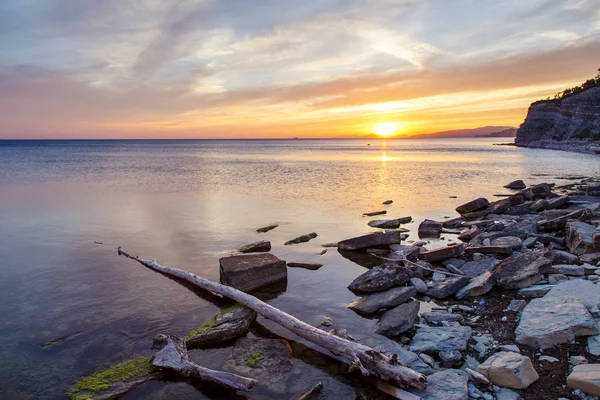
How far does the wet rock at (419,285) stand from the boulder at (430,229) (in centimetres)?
608

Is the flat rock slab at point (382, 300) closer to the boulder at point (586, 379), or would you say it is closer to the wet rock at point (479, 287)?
the wet rock at point (479, 287)

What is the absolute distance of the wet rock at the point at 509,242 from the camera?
12.3 m

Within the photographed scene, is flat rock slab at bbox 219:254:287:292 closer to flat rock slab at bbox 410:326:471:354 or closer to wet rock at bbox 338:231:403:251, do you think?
wet rock at bbox 338:231:403:251

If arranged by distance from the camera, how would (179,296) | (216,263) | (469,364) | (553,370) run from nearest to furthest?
(553,370), (469,364), (179,296), (216,263)

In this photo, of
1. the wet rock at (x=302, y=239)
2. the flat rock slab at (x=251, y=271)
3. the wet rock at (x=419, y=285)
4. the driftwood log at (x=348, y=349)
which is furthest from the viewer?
the wet rock at (x=302, y=239)

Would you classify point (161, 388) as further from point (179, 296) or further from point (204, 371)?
point (179, 296)

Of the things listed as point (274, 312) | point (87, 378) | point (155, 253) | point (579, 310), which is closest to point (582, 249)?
point (579, 310)

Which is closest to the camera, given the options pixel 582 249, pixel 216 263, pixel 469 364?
pixel 469 364

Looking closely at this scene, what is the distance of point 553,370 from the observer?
601 centimetres

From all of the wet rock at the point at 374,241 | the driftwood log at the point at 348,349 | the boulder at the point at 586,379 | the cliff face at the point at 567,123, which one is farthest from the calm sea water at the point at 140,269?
the cliff face at the point at 567,123

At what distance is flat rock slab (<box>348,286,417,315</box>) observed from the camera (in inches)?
358

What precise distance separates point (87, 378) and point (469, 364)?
262 inches

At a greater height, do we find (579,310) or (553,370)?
(579,310)

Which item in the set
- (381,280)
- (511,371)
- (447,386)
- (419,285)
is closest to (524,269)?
(419,285)
